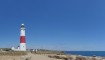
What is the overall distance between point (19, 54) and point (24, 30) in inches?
451

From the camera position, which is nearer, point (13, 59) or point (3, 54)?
point (13, 59)

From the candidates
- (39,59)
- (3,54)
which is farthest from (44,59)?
(3,54)

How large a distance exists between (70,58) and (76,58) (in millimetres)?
1593

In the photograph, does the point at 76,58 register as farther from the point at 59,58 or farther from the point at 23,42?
the point at 23,42

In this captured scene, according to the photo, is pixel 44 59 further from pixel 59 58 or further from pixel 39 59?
pixel 59 58

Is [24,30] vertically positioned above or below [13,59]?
above

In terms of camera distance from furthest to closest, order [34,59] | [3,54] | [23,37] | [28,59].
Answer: [23,37]
[3,54]
[34,59]
[28,59]

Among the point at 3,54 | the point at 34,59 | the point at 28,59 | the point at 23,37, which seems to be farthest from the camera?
the point at 23,37

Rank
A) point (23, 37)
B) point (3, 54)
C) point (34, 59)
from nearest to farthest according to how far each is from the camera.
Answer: point (34, 59) < point (3, 54) < point (23, 37)

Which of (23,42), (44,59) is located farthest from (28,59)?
(23,42)

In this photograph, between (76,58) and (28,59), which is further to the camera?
(76,58)

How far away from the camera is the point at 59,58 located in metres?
38.4

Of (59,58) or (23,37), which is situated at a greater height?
(23,37)

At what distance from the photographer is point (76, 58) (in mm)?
38469
